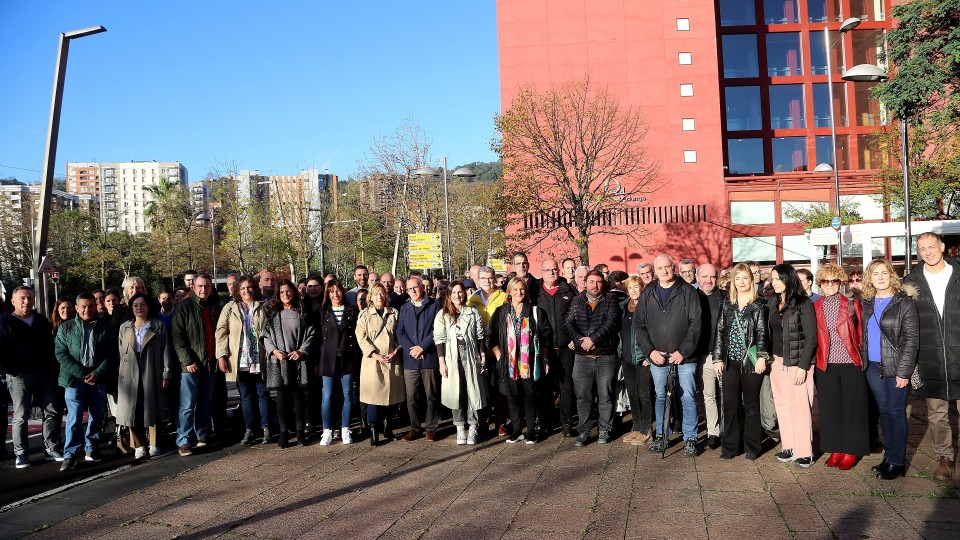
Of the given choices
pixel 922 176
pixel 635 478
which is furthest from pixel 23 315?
pixel 922 176

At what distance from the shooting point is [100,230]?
52.9 meters

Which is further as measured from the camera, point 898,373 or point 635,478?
point 635,478

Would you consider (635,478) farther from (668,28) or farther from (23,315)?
(668,28)

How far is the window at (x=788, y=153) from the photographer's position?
45125 mm

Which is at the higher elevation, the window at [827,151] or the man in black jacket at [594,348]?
the window at [827,151]

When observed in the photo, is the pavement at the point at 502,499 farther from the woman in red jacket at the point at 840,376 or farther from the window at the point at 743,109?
the window at the point at 743,109

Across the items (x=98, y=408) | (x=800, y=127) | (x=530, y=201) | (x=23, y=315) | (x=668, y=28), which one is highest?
(x=668, y=28)

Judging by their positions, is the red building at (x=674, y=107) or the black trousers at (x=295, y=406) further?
the red building at (x=674, y=107)

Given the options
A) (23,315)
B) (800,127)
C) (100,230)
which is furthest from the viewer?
(100,230)

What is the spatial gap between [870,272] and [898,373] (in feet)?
3.07

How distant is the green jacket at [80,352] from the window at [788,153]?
140 feet

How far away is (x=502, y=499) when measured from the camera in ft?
21.7

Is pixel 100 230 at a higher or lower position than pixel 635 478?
higher

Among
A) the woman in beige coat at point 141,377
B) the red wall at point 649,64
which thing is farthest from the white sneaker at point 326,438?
the red wall at point 649,64
